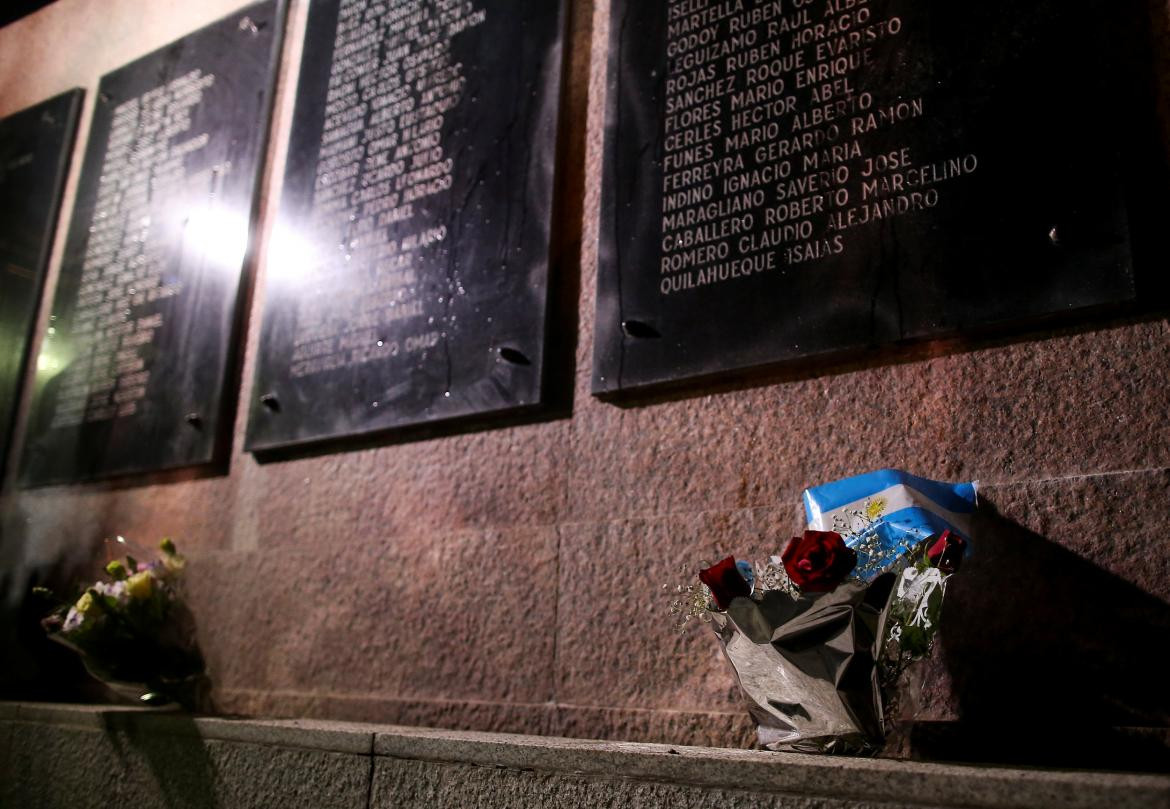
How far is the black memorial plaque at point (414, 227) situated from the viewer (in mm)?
2990

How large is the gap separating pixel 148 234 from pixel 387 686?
2.34 meters

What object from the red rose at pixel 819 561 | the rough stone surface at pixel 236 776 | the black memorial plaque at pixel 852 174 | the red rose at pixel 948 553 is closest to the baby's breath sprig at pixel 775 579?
the red rose at pixel 819 561

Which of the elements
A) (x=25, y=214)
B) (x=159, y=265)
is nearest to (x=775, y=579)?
(x=159, y=265)

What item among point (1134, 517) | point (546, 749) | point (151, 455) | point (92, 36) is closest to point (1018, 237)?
point (1134, 517)

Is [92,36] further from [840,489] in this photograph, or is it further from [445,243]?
[840,489]

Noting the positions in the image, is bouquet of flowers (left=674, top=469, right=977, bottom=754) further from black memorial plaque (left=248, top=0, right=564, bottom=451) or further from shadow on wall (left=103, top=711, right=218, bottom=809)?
shadow on wall (left=103, top=711, right=218, bottom=809)

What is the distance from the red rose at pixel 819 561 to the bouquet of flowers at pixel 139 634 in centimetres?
216

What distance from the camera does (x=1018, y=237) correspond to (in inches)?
84.3

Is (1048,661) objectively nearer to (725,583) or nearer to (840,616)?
(840,616)

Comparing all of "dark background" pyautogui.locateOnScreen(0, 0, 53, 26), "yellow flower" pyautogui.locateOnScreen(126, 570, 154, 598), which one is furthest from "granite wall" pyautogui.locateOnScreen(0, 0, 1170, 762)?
"dark background" pyautogui.locateOnScreen(0, 0, 53, 26)

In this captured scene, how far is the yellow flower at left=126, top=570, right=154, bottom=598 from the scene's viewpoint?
3.13 m

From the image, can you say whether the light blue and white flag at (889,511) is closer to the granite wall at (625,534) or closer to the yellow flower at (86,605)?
the granite wall at (625,534)

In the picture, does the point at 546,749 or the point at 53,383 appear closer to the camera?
the point at 546,749

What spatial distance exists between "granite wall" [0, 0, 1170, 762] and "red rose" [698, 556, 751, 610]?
1.31ft
